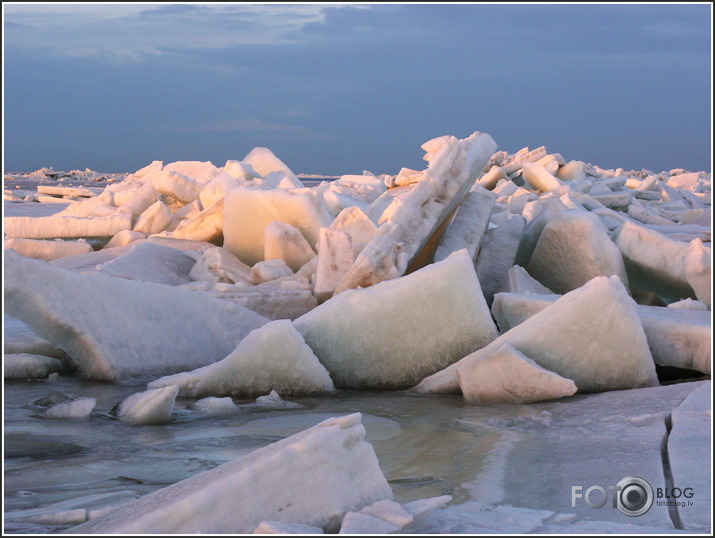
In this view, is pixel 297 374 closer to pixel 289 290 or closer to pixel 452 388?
pixel 452 388

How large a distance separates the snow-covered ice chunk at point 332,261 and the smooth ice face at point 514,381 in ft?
4.09

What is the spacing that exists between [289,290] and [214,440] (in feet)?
5.66

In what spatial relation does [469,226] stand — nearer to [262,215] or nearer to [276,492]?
[262,215]

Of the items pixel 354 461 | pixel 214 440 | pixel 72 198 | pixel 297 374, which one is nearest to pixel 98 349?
pixel 297 374

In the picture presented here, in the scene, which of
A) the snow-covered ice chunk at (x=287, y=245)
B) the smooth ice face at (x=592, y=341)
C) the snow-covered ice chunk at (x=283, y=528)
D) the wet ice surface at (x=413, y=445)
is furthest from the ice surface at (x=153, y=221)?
the snow-covered ice chunk at (x=283, y=528)

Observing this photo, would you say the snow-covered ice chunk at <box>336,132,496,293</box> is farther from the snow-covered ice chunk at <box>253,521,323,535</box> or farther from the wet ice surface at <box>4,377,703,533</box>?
the snow-covered ice chunk at <box>253,521,323,535</box>

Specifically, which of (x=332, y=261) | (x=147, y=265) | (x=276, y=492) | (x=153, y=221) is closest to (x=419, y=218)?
(x=332, y=261)

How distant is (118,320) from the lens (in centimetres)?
343

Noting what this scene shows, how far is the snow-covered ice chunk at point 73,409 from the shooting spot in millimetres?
2779

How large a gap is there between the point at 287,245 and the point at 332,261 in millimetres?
705

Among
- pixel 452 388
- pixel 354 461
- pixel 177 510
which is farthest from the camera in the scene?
pixel 452 388

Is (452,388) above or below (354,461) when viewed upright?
below

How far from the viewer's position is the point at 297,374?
314 cm

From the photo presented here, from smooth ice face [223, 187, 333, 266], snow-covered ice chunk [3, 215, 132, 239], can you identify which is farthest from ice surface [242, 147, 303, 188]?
smooth ice face [223, 187, 333, 266]
